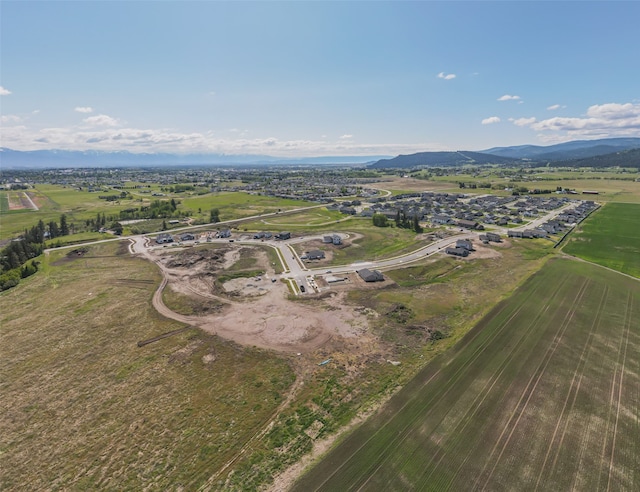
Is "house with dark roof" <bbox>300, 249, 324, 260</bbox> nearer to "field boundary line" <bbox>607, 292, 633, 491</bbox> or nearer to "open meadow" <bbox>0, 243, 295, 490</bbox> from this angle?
"open meadow" <bbox>0, 243, 295, 490</bbox>

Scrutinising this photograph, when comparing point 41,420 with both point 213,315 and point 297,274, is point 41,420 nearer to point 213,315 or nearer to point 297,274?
point 213,315

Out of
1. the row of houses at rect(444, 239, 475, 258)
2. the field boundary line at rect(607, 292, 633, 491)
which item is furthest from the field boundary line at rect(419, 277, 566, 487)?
the row of houses at rect(444, 239, 475, 258)

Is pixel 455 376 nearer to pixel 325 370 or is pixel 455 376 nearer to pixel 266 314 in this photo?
pixel 325 370

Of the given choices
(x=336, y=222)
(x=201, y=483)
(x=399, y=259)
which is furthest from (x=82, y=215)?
(x=201, y=483)

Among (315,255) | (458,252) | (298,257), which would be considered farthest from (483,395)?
(298,257)

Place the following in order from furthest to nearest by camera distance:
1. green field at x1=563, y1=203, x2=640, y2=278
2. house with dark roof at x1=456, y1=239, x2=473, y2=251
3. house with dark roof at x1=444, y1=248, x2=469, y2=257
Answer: house with dark roof at x1=456, y1=239, x2=473, y2=251 → house with dark roof at x1=444, y1=248, x2=469, y2=257 → green field at x1=563, y1=203, x2=640, y2=278

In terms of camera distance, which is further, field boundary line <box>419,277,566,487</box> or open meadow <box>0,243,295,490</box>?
open meadow <box>0,243,295,490</box>

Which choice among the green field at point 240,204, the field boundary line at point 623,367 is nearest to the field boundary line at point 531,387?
the field boundary line at point 623,367
